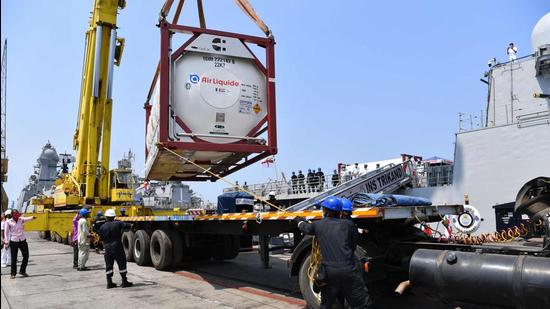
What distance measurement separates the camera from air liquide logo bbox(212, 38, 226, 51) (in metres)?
8.16

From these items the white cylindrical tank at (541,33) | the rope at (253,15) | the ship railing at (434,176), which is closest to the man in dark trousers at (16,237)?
the rope at (253,15)

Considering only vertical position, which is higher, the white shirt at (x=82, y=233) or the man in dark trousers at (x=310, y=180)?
the man in dark trousers at (x=310, y=180)

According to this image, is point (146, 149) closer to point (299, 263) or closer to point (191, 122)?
point (191, 122)

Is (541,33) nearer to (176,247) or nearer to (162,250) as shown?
(176,247)

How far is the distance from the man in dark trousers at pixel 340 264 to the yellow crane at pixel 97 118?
45.2ft

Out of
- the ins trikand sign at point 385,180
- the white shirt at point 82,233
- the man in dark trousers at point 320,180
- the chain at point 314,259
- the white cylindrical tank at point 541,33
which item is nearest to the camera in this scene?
the chain at point 314,259

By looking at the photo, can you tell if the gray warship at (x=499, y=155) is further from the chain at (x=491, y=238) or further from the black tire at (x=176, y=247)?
the chain at (x=491, y=238)

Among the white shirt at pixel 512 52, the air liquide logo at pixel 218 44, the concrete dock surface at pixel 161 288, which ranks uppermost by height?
the white shirt at pixel 512 52

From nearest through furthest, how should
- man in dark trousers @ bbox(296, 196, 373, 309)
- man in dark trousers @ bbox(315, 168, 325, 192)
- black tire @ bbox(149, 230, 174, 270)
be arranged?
man in dark trousers @ bbox(296, 196, 373, 309), black tire @ bbox(149, 230, 174, 270), man in dark trousers @ bbox(315, 168, 325, 192)

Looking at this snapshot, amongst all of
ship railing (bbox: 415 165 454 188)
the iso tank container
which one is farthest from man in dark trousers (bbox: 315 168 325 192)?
the iso tank container

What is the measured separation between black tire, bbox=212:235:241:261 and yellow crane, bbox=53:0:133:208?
6.51 m

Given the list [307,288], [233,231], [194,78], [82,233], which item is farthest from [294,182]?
[307,288]

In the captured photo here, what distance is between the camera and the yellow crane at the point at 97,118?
640 inches

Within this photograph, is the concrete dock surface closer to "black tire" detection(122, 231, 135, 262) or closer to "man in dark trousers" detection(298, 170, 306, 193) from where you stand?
"black tire" detection(122, 231, 135, 262)
